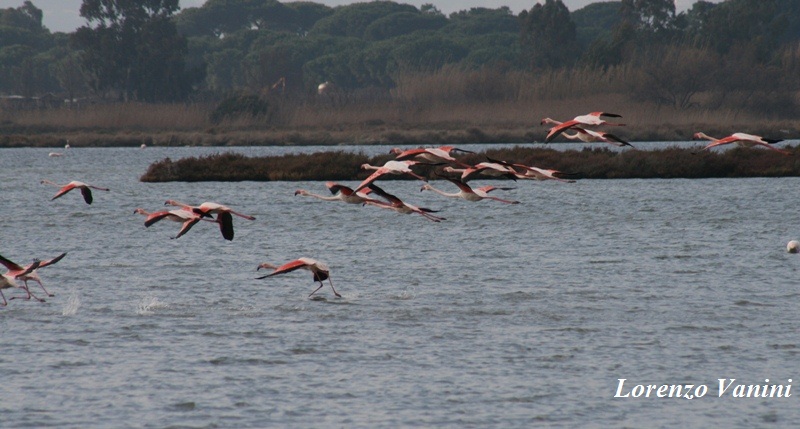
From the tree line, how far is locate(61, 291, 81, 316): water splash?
6641 centimetres

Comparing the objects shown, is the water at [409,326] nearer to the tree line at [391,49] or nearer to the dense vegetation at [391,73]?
the dense vegetation at [391,73]

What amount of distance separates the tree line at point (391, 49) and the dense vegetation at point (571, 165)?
34724 millimetres

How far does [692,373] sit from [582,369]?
1.39 m

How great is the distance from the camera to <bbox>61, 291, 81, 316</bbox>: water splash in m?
20.9

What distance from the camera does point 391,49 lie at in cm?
13425

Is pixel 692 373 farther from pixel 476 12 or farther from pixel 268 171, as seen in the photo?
pixel 476 12

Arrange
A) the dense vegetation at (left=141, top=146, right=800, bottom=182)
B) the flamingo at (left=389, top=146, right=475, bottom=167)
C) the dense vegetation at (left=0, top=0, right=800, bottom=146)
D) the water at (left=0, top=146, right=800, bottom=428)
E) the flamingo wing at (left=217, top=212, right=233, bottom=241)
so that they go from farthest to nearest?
the dense vegetation at (left=0, top=0, right=800, bottom=146), the dense vegetation at (left=141, top=146, right=800, bottom=182), the flamingo at (left=389, top=146, right=475, bottom=167), the flamingo wing at (left=217, top=212, right=233, bottom=241), the water at (left=0, top=146, right=800, bottom=428)

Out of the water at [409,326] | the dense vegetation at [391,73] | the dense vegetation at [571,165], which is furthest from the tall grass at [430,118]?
the water at [409,326]

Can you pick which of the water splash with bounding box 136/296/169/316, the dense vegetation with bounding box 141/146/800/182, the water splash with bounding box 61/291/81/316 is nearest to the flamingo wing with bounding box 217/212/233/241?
the water splash with bounding box 136/296/169/316

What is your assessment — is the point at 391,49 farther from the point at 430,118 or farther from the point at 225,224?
the point at 225,224

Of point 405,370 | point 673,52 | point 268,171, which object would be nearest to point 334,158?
point 268,171

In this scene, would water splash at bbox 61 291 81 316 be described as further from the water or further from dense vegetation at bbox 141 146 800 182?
dense vegetation at bbox 141 146 800 182

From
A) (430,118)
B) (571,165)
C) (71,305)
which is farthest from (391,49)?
(71,305)

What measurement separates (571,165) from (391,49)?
87.7 m
